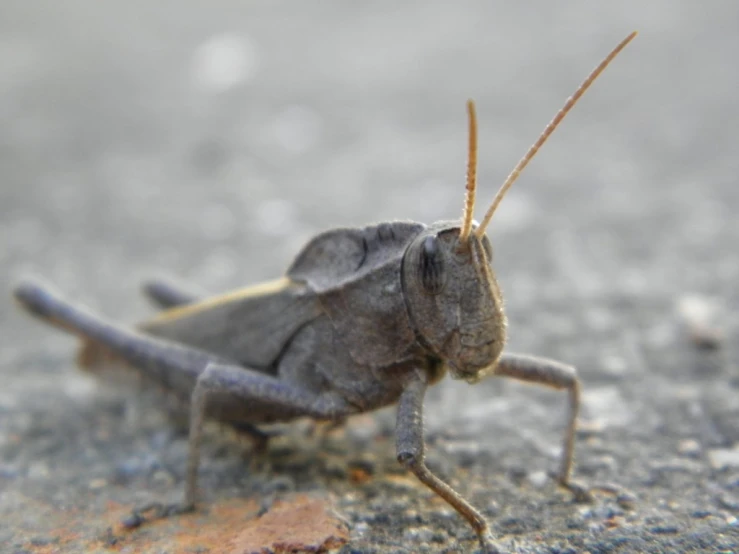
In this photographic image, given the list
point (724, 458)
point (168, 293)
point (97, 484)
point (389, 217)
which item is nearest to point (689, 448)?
point (724, 458)

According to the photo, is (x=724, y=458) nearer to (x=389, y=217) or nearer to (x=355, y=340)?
(x=355, y=340)

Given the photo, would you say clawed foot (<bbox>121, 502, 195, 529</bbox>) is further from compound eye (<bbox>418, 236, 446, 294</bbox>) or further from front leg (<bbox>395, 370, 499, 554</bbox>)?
compound eye (<bbox>418, 236, 446, 294</bbox>)

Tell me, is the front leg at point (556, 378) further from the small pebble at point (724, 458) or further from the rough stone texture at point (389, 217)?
the small pebble at point (724, 458)

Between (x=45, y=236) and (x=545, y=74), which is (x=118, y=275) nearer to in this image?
(x=45, y=236)

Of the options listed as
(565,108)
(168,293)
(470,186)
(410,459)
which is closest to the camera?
(565,108)

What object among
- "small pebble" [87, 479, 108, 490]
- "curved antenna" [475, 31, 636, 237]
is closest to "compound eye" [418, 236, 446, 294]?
Answer: "curved antenna" [475, 31, 636, 237]
